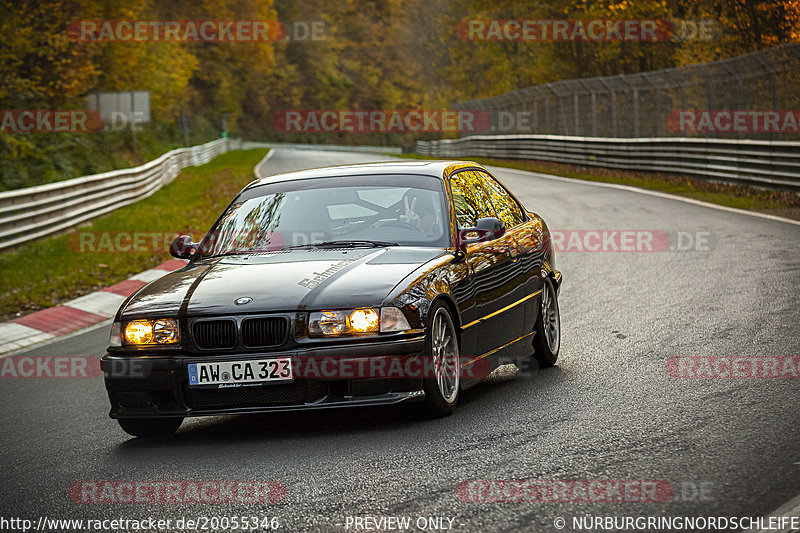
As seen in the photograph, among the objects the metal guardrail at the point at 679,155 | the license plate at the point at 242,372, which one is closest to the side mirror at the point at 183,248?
the license plate at the point at 242,372

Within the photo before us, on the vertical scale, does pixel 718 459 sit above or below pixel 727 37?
below

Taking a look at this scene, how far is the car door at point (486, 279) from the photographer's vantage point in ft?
22.9

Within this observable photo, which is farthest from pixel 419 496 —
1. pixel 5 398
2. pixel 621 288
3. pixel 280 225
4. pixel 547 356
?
pixel 621 288

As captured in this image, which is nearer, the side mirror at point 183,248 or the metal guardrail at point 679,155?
the side mirror at point 183,248

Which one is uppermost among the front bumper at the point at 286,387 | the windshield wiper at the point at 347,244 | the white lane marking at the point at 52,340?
the windshield wiper at the point at 347,244

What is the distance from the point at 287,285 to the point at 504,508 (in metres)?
2.13

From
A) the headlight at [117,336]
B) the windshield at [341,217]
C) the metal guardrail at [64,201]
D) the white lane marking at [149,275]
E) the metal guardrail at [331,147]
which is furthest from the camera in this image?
the metal guardrail at [331,147]

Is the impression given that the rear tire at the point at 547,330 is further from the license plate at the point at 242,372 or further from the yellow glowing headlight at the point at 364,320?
the license plate at the point at 242,372

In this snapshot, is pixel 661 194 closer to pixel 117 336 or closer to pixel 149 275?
pixel 149 275

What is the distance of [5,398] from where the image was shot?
340 inches

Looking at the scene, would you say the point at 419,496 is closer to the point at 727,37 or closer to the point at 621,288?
the point at 621,288

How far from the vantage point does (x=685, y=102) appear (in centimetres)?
2752

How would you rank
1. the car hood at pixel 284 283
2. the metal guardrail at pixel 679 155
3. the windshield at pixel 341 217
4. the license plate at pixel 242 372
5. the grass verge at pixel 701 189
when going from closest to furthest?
the license plate at pixel 242 372 → the car hood at pixel 284 283 → the windshield at pixel 341 217 → the grass verge at pixel 701 189 → the metal guardrail at pixel 679 155

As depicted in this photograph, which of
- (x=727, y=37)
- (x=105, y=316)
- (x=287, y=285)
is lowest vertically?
(x=105, y=316)
